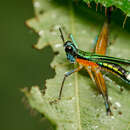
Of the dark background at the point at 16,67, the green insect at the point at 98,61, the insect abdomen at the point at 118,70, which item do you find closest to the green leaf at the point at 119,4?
the green insect at the point at 98,61

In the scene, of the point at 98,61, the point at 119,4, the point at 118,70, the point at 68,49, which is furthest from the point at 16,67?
the point at 119,4

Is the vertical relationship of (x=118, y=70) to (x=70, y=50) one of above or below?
below

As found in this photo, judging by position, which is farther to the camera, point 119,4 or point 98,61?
point 98,61

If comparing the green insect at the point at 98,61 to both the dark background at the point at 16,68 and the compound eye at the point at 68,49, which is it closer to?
the compound eye at the point at 68,49

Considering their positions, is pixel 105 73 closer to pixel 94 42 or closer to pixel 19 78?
pixel 94 42

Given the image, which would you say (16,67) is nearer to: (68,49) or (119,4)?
(68,49)

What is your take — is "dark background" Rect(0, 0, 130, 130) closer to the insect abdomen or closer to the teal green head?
the teal green head
